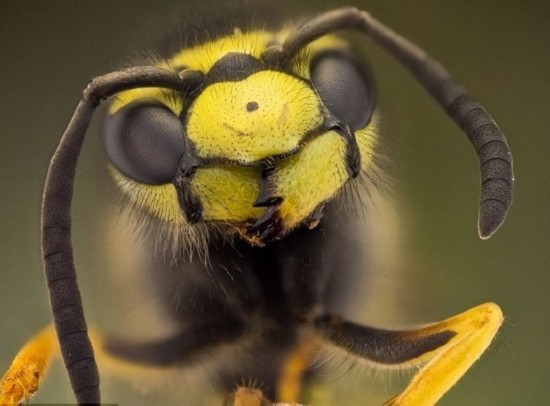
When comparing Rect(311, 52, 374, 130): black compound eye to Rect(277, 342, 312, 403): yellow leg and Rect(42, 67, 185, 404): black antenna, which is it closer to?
Rect(42, 67, 185, 404): black antenna

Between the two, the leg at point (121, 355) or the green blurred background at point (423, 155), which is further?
the green blurred background at point (423, 155)

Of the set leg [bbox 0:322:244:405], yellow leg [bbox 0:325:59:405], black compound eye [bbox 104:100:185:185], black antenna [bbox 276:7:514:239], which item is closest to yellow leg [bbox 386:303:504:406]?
black antenna [bbox 276:7:514:239]

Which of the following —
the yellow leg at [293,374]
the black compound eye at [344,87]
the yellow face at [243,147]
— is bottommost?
the yellow leg at [293,374]

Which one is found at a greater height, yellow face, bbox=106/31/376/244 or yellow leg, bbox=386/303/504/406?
yellow face, bbox=106/31/376/244

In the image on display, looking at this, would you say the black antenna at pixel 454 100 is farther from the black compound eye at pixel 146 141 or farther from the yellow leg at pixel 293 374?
the yellow leg at pixel 293 374

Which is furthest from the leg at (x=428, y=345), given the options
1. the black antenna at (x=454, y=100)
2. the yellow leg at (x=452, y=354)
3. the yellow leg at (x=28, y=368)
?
the yellow leg at (x=28, y=368)

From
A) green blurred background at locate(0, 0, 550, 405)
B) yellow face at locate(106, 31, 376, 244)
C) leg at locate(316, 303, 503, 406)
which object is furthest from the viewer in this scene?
green blurred background at locate(0, 0, 550, 405)

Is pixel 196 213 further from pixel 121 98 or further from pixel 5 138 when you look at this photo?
pixel 5 138
